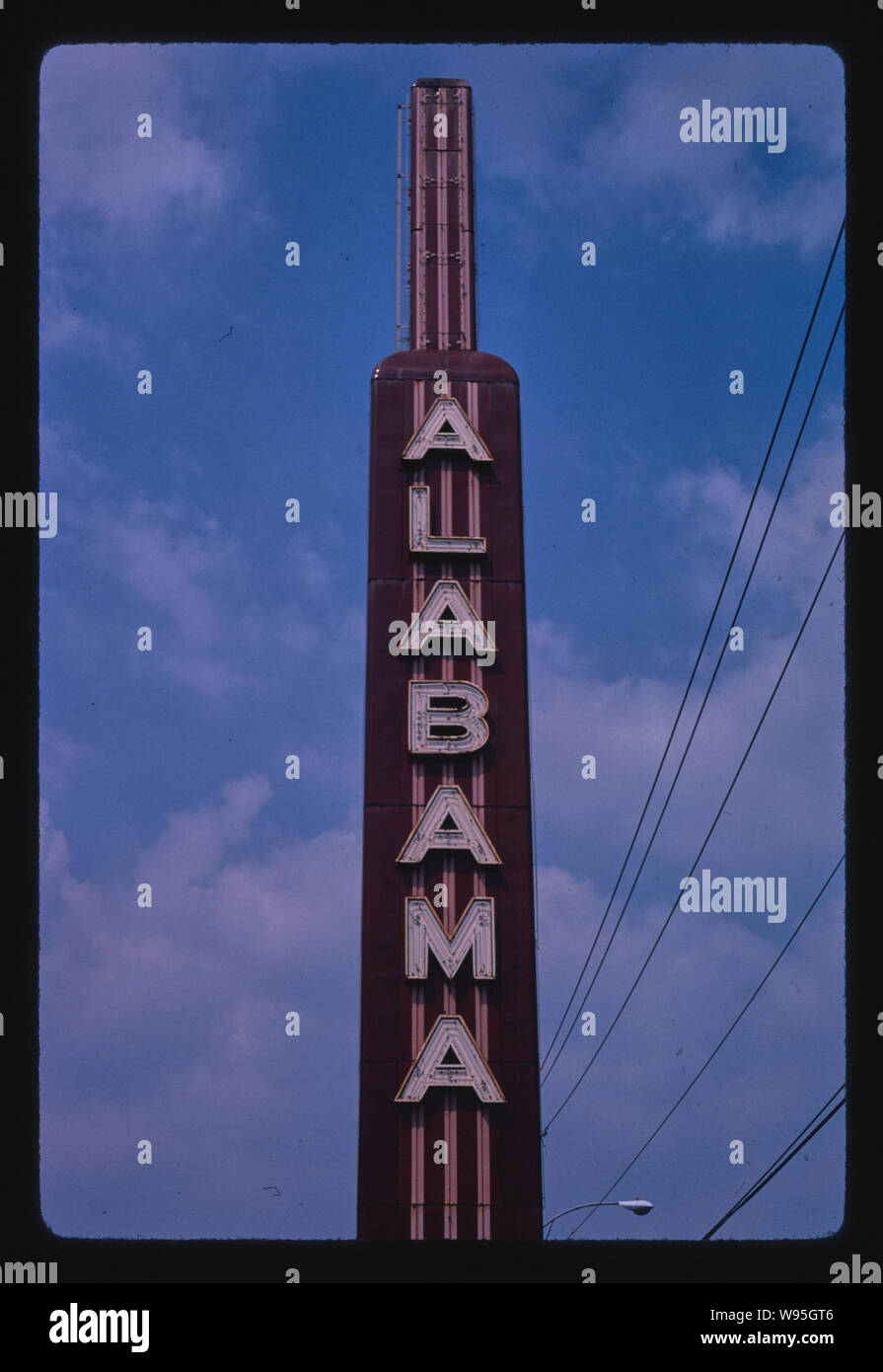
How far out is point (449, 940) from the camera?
26.6 metres

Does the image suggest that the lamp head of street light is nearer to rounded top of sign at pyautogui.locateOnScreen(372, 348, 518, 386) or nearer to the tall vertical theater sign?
the tall vertical theater sign

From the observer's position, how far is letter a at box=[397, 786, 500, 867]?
1057 inches

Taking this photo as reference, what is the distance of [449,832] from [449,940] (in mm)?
1610

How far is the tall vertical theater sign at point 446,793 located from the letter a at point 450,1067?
0.03 meters
